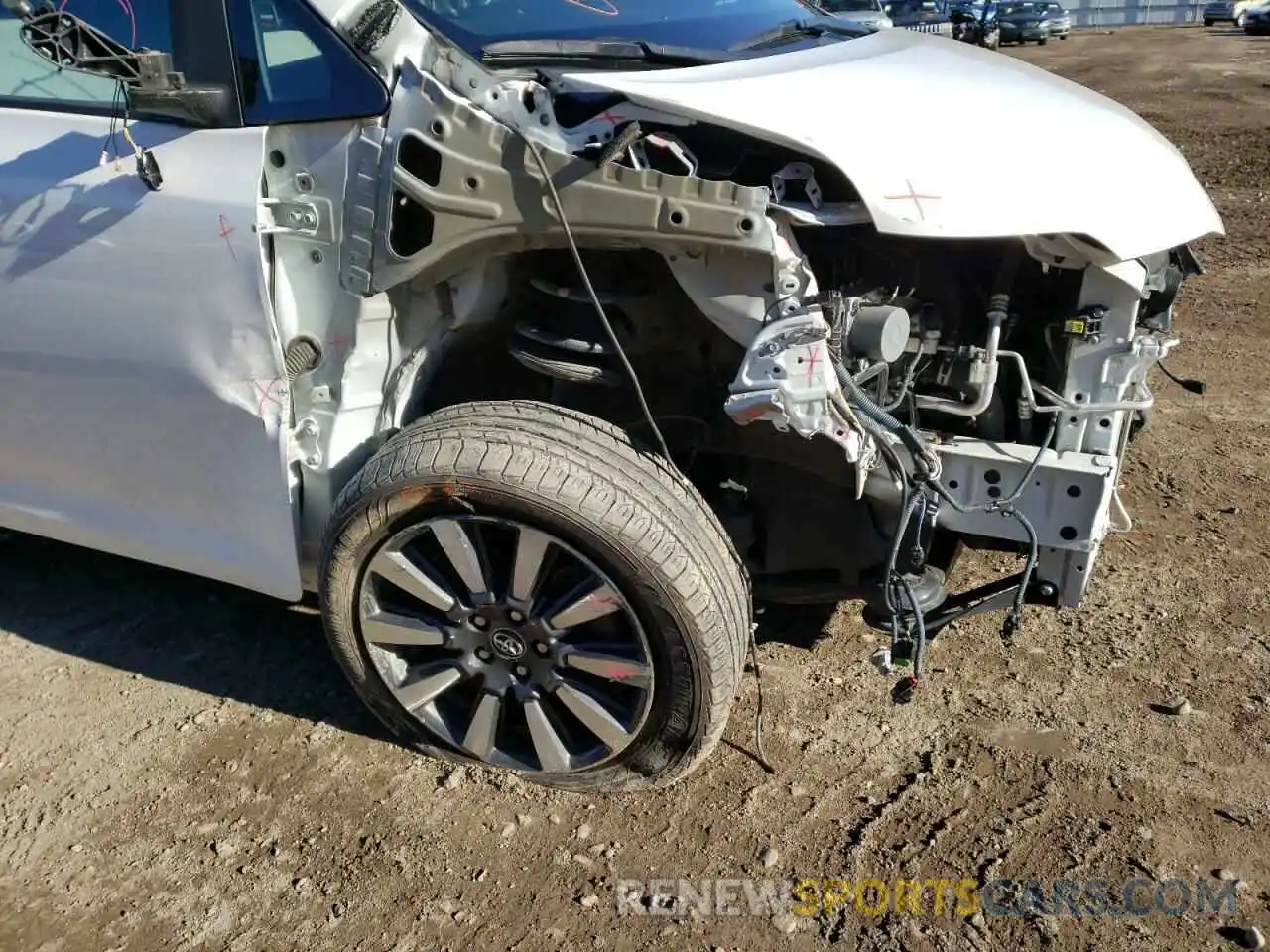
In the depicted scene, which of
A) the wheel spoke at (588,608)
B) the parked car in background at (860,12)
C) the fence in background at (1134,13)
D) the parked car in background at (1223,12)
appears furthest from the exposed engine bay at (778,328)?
the fence in background at (1134,13)

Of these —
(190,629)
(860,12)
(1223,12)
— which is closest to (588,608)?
(190,629)

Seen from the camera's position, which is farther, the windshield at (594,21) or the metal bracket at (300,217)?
the windshield at (594,21)

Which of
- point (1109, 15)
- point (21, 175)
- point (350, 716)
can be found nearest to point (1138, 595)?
point (350, 716)

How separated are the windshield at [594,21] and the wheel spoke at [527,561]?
1272 mm

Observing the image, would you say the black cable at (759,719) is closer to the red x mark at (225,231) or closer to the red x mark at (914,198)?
the red x mark at (914,198)

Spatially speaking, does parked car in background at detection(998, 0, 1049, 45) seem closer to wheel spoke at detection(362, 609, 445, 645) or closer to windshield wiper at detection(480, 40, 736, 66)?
windshield wiper at detection(480, 40, 736, 66)

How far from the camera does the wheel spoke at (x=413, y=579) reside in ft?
8.56

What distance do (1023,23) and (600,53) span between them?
34533mm

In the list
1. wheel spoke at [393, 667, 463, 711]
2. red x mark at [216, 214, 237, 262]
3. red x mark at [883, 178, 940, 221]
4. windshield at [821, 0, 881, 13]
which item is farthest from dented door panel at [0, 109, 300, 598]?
windshield at [821, 0, 881, 13]

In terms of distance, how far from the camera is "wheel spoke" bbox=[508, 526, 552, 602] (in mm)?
2471

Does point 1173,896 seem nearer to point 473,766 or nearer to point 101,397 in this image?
point 473,766

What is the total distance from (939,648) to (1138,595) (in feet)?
2.42

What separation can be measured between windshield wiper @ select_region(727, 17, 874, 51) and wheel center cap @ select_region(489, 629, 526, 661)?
5.75ft

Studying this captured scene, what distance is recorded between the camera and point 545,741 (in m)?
2.68
